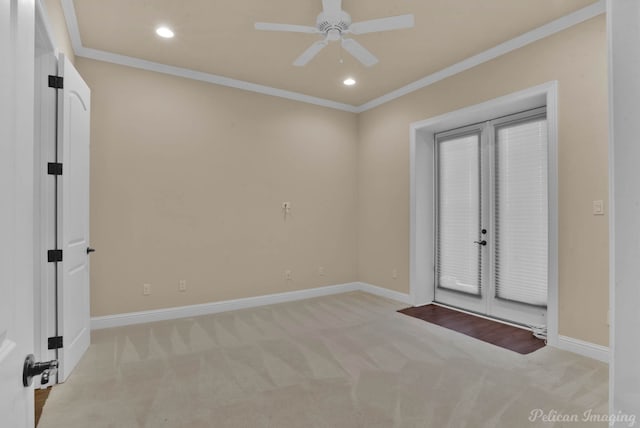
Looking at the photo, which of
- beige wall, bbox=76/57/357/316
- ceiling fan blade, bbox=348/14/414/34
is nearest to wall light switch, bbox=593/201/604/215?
ceiling fan blade, bbox=348/14/414/34

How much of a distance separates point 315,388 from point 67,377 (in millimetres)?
1872

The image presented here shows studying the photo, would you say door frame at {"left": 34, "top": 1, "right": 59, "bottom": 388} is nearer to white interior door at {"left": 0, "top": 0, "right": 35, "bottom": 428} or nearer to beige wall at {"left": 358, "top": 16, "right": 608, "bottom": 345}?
white interior door at {"left": 0, "top": 0, "right": 35, "bottom": 428}

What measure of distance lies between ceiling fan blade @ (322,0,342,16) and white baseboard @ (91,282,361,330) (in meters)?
3.39

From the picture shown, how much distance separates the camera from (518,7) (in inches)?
112

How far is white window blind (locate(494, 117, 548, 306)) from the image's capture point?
3557mm

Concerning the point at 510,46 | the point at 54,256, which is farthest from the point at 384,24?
the point at 54,256

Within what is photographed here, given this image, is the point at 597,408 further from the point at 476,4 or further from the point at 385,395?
the point at 476,4

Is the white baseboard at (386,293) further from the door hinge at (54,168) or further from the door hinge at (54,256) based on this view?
the door hinge at (54,168)

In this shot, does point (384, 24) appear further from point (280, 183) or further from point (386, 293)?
point (386, 293)

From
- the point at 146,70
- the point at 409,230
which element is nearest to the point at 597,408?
the point at 409,230

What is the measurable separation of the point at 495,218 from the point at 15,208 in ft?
14.0

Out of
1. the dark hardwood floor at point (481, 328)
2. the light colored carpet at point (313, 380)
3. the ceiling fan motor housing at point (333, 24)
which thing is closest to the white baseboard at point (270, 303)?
the light colored carpet at point (313, 380)

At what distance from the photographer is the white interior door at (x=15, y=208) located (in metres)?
0.63

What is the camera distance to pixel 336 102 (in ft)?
17.2
